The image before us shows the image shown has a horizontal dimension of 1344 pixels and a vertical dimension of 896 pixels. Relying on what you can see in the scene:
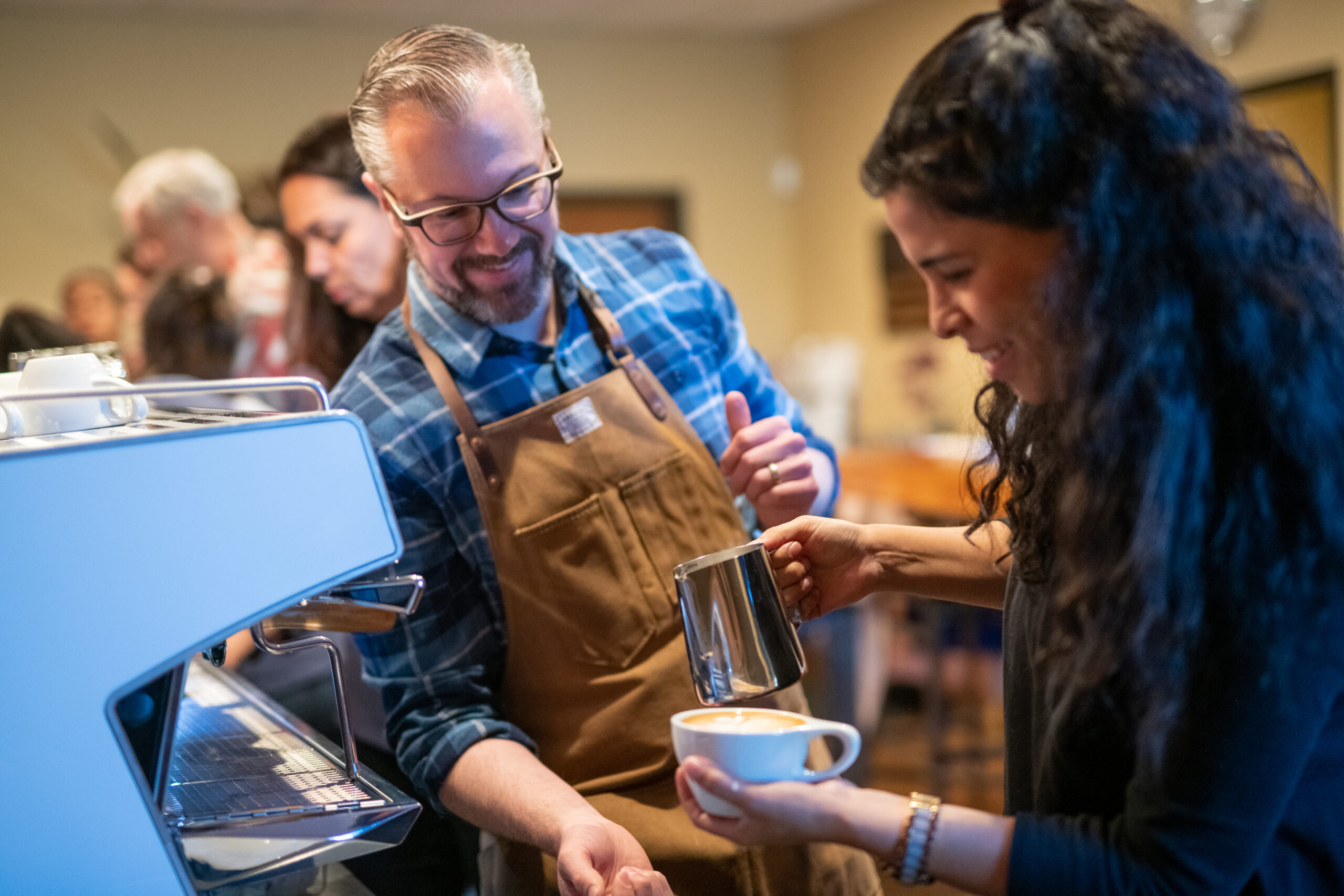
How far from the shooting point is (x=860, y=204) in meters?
5.78

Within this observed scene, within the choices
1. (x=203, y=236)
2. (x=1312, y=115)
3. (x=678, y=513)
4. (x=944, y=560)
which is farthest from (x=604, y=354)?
(x=1312, y=115)

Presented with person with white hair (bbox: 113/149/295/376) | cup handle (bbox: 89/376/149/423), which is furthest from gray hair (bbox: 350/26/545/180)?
person with white hair (bbox: 113/149/295/376)

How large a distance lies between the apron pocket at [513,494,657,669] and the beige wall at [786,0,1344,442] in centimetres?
363

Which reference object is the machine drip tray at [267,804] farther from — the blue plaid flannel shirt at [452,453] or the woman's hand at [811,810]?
the woman's hand at [811,810]

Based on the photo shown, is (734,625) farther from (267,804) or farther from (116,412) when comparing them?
(116,412)

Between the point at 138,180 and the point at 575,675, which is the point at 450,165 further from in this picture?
the point at 138,180

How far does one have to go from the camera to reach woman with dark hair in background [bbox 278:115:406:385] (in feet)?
6.13

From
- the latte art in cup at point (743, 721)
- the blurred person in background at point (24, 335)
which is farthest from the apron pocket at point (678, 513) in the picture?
the blurred person in background at point (24, 335)

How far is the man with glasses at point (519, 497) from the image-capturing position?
1.16 meters

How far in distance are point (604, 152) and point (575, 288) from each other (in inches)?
186

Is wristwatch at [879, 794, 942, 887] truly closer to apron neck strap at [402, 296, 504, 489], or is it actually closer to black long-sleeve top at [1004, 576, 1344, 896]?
black long-sleeve top at [1004, 576, 1344, 896]

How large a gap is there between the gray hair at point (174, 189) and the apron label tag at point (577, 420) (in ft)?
7.07

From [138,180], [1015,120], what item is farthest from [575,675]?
[138,180]

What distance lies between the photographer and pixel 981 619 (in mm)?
3512
